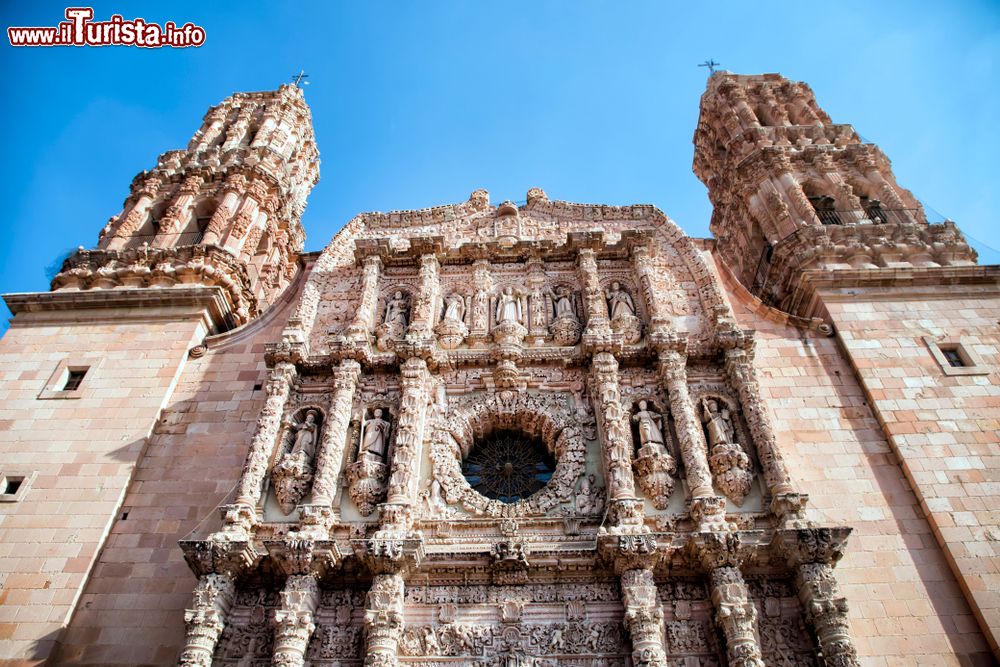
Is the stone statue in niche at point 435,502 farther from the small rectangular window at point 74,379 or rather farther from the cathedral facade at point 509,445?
the small rectangular window at point 74,379

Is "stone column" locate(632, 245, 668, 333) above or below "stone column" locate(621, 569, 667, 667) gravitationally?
above

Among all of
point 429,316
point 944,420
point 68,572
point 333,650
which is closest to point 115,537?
point 68,572

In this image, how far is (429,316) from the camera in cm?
1407

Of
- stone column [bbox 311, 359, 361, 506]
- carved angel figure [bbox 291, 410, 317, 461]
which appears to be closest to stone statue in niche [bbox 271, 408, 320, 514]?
carved angel figure [bbox 291, 410, 317, 461]

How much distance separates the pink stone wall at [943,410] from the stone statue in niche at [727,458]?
8.76 feet

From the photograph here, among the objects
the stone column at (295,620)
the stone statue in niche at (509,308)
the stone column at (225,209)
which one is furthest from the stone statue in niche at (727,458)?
the stone column at (225,209)

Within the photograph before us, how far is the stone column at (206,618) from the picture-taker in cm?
914

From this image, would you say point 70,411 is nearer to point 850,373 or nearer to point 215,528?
point 215,528

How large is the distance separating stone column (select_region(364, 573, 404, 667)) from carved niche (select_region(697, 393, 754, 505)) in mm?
5362

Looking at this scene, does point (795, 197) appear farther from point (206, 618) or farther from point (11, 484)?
point (11, 484)

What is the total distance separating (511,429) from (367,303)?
416 cm

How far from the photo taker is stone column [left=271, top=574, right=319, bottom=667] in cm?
917

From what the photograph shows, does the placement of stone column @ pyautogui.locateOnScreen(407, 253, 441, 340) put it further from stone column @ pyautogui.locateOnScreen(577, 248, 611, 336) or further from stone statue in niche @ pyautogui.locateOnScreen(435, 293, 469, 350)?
stone column @ pyautogui.locateOnScreen(577, 248, 611, 336)

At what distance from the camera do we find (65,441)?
12430mm
